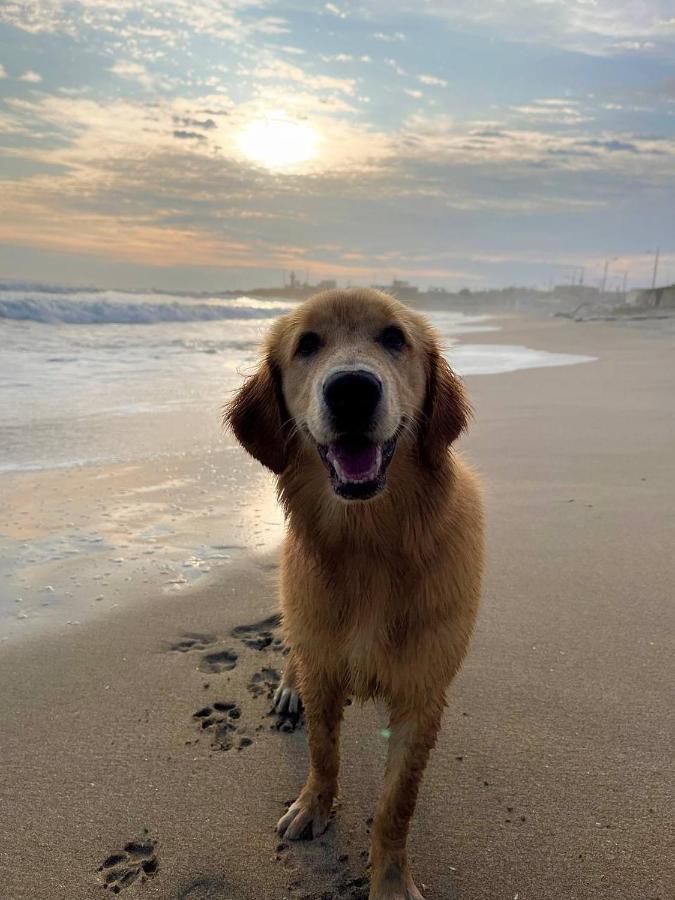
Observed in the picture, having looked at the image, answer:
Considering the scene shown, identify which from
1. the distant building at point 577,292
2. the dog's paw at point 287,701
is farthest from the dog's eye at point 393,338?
the distant building at point 577,292

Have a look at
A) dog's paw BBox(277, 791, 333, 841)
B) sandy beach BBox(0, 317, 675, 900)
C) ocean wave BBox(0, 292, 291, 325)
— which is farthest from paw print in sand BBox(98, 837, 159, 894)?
ocean wave BBox(0, 292, 291, 325)

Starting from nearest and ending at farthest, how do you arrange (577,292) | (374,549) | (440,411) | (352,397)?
(352,397) < (374,549) < (440,411) < (577,292)

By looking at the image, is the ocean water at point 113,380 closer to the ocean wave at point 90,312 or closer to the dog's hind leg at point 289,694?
the ocean wave at point 90,312

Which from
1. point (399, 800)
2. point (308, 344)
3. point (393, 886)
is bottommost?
point (393, 886)

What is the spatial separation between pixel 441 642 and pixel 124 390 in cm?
862

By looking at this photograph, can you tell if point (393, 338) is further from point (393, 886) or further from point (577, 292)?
point (577, 292)

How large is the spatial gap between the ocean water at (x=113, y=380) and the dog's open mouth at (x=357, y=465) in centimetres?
87

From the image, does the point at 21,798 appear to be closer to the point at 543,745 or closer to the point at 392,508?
the point at 392,508

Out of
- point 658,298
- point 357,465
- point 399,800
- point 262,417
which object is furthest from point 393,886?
point 658,298

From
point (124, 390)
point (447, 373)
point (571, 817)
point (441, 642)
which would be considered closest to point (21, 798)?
point (441, 642)

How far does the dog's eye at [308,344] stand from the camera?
9.14ft

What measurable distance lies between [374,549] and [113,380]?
953 centimetres

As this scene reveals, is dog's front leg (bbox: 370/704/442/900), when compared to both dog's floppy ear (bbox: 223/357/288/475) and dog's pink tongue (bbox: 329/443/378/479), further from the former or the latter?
dog's floppy ear (bbox: 223/357/288/475)

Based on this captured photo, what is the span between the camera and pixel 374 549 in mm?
2469
